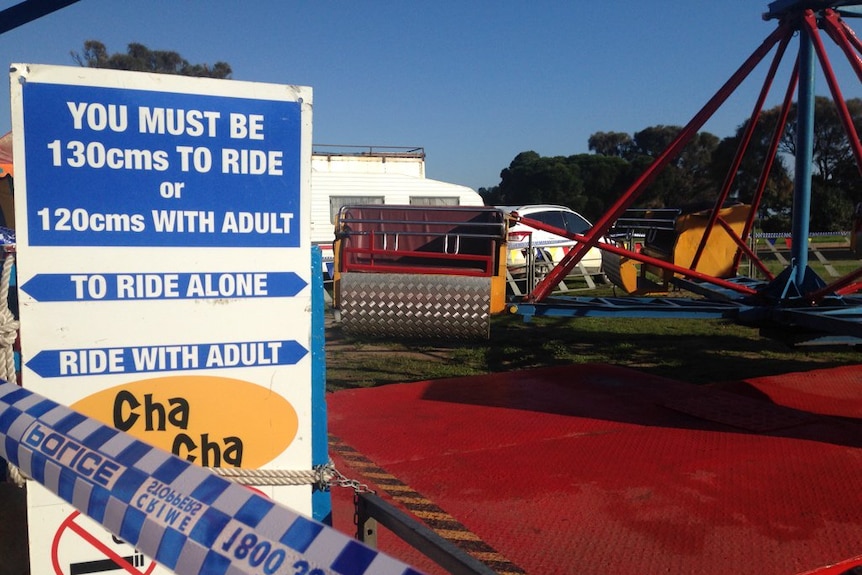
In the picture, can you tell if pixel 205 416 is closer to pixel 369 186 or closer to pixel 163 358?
pixel 163 358

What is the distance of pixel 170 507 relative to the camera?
128cm

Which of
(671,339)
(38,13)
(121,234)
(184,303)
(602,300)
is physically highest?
(38,13)

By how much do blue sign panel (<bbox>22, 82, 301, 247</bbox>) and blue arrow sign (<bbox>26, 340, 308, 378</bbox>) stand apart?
0.29 meters

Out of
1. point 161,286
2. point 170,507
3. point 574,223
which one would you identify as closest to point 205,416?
point 161,286

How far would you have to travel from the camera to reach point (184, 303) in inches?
80.6

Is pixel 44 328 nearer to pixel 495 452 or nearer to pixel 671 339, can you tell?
pixel 495 452

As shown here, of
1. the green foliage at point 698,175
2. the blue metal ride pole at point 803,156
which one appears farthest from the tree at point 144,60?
the blue metal ride pole at point 803,156

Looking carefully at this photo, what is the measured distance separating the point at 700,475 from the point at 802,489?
1.92 ft

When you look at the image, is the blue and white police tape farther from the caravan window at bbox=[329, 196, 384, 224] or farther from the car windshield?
the car windshield

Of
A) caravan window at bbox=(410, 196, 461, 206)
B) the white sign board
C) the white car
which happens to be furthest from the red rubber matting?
caravan window at bbox=(410, 196, 461, 206)

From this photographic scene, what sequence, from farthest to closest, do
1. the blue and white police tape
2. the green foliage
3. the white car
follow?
the green foliage → the white car → the blue and white police tape

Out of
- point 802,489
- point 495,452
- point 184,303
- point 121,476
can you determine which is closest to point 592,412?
point 495,452

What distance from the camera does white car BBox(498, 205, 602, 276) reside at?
1395 cm

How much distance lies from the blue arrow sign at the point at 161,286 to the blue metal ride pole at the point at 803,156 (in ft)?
20.9
